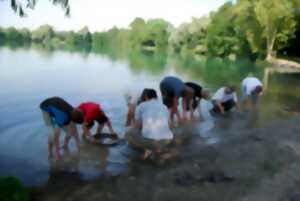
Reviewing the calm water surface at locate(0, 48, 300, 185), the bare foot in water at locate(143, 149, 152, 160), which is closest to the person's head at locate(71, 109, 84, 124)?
the calm water surface at locate(0, 48, 300, 185)

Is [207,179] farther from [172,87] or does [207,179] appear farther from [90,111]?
[172,87]

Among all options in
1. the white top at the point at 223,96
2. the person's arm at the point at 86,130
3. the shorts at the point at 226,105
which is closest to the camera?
the person's arm at the point at 86,130

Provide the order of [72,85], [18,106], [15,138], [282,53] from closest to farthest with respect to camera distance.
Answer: [15,138], [18,106], [72,85], [282,53]

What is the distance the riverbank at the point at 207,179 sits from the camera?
6.09 meters

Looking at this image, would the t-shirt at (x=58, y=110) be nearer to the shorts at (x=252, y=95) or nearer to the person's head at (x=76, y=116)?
the person's head at (x=76, y=116)

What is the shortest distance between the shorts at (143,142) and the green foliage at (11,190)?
3.14m

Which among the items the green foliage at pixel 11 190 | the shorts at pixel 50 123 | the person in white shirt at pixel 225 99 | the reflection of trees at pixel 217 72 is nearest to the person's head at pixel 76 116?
the shorts at pixel 50 123

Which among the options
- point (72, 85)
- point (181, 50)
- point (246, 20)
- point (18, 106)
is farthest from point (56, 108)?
point (181, 50)

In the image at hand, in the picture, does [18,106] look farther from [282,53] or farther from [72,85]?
[282,53]

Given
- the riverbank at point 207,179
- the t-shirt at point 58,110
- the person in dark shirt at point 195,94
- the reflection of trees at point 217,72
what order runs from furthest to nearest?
the reflection of trees at point 217,72
the person in dark shirt at point 195,94
the t-shirt at point 58,110
the riverbank at point 207,179

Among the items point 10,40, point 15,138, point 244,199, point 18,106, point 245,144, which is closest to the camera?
point 244,199

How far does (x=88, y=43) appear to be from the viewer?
510ft

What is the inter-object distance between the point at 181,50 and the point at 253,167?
91.2 metres

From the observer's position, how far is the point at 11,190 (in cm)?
523
